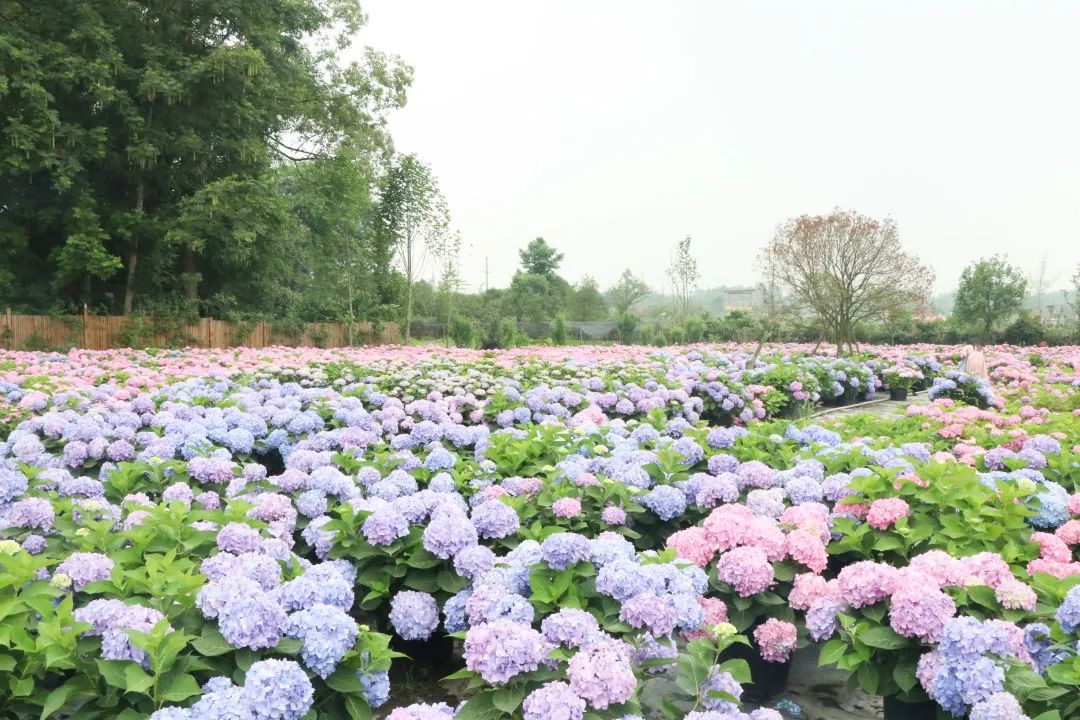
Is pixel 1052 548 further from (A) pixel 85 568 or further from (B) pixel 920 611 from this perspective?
(A) pixel 85 568

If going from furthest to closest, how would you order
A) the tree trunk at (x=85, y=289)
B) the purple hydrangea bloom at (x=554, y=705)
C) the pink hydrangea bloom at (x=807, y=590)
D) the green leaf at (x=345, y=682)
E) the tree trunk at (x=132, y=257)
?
the tree trunk at (x=132, y=257), the tree trunk at (x=85, y=289), the pink hydrangea bloom at (x=807, y=590), the green leaf at (x=345, y=682), the purple hydrangea bloom at (x=554, y=705)

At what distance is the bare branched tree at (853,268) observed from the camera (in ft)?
65.8

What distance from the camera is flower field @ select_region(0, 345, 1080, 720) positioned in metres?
1.83

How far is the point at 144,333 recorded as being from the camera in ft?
61.1

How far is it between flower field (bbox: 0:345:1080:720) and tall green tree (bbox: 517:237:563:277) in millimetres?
67041

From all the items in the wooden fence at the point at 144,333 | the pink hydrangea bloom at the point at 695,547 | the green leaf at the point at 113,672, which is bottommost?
the green leaf at the point at 113,672

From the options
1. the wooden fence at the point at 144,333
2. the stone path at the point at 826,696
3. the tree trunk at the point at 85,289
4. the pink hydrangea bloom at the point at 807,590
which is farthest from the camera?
the tree trunk at the point at 85,289

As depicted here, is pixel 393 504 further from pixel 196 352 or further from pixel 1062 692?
pixel 196 352

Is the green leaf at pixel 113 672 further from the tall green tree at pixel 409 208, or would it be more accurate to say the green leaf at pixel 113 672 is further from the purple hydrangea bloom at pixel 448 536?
the tall green tree at pixel 409 208

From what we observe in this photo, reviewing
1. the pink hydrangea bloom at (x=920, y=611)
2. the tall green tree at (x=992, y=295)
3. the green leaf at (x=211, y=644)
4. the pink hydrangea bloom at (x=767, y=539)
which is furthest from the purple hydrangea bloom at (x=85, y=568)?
the tall green tree at (x=992, y=295)

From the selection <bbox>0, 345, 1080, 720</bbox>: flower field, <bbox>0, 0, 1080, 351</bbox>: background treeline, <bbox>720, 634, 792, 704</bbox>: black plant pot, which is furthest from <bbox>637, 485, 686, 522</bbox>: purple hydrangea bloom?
<bbox>0, 0, 1080, 351</bbox>: background treeline

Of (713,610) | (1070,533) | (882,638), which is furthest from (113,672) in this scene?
(1070,533)

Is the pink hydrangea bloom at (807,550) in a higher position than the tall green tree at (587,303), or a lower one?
lower

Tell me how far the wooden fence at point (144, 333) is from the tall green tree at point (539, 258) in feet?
159
